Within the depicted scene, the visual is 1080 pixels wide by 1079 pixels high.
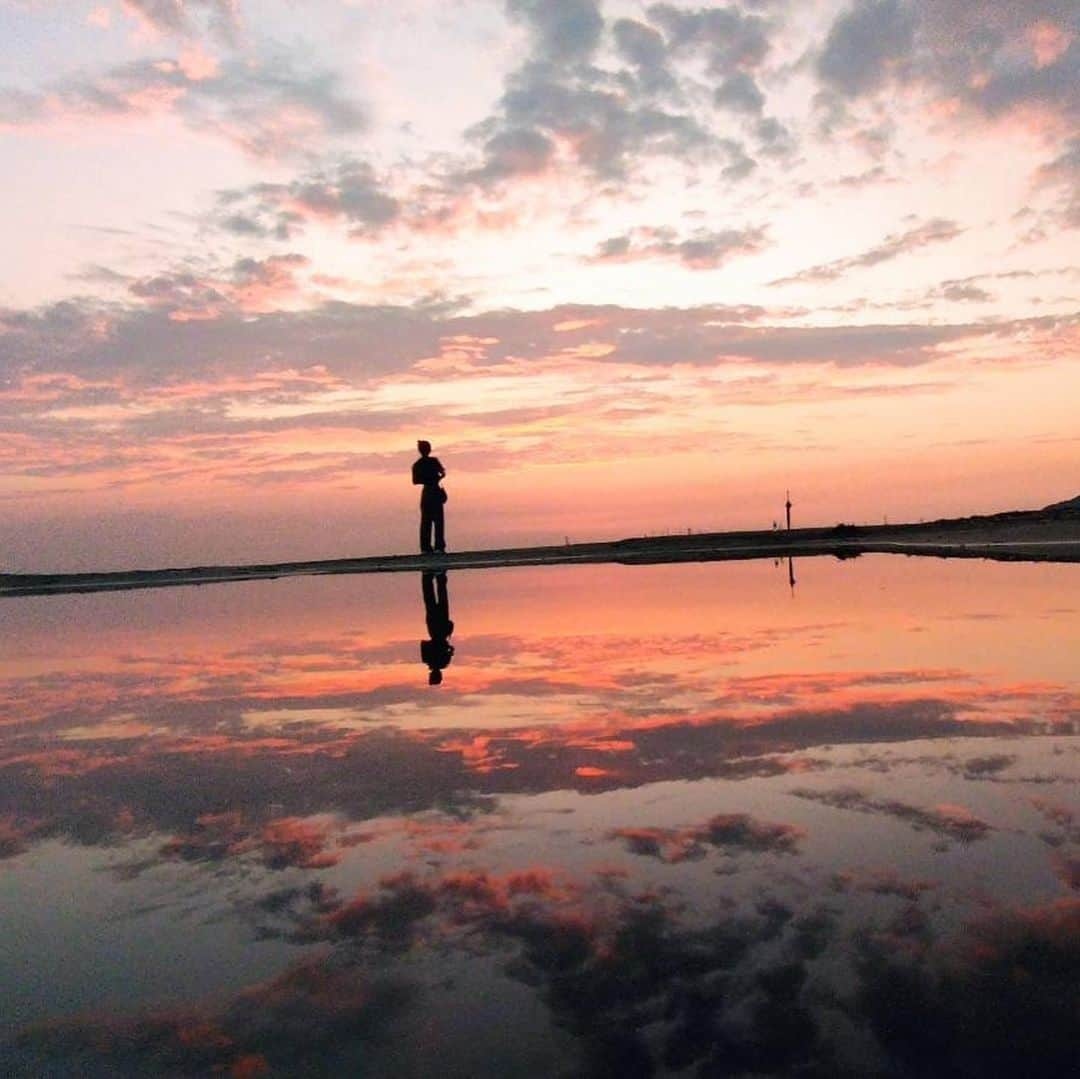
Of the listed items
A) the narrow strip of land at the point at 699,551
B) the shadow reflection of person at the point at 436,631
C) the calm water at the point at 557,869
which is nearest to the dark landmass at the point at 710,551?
the narrow strip of land at the point at 699,551

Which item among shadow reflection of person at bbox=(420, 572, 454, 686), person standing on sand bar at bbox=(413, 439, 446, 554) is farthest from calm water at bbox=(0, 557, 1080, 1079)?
person standing on sand bar at bbox=(413, 439, 446, 554)

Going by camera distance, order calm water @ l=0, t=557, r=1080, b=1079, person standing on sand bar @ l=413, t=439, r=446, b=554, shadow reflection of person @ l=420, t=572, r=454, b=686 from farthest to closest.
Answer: person standing on sand bar @ l=413, t=439, r=446, b=554 → shadow reflection of person @ l=420, t=572, r=454, b=686 → calm water @ l=0, t=557, r=1080, b=1079

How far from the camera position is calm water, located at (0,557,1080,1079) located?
320 cm

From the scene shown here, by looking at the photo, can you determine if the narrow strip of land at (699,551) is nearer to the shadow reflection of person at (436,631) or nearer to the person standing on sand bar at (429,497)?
the person standing on sand bar at (429,497)

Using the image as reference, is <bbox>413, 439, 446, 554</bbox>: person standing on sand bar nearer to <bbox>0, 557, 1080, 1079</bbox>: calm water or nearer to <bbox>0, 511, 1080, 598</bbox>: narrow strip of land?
<bbox>0, 511, 1080, 598</bbox>: narrow strip of land

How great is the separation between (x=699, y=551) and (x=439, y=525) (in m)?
8.19

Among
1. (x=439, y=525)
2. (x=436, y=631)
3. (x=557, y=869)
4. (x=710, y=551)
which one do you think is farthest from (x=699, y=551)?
(x=557, y=869)

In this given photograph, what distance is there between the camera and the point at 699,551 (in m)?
31.5

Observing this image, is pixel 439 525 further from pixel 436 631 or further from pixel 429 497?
pixel 436 631

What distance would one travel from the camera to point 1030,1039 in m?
2.99

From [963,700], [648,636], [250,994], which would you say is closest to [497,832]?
[250,994]

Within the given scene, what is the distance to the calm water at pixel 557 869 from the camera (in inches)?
126

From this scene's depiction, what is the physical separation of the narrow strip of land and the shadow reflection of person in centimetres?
771

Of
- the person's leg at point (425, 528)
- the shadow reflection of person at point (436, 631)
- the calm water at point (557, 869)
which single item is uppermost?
the person's leg at point (425, 528)
